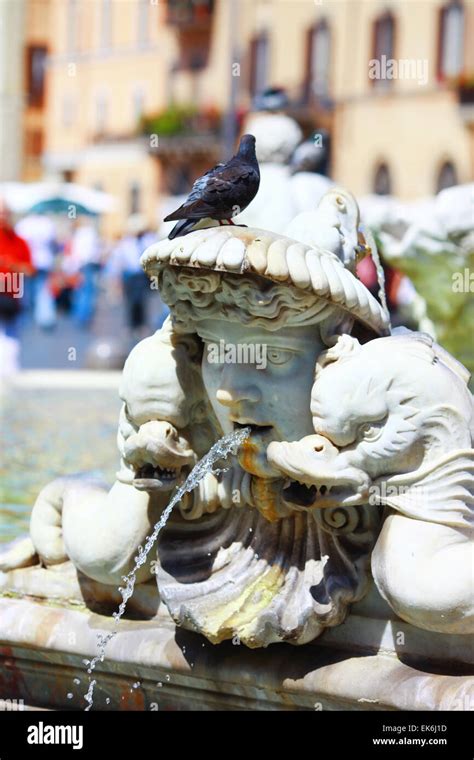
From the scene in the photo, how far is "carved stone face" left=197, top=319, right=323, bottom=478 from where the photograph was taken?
3.84 metres

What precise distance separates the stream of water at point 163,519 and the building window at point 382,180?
Answer: 5088 centimetres

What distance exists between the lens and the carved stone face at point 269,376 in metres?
3.84

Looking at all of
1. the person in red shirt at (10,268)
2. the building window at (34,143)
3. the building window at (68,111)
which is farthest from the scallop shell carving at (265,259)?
the building window at (34,143)

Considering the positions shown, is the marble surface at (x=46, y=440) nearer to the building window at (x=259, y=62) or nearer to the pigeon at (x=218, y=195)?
the pigeon at (x=218, y=195)

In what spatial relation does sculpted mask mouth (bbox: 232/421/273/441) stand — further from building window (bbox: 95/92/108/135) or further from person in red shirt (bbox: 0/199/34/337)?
building window (bbox: 95/92/108/135)

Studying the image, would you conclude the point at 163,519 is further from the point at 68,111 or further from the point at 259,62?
the point at 68,111

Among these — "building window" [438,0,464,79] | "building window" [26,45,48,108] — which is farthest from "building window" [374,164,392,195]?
"building window" [26,45,48,108]

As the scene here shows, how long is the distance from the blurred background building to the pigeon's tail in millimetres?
37658
